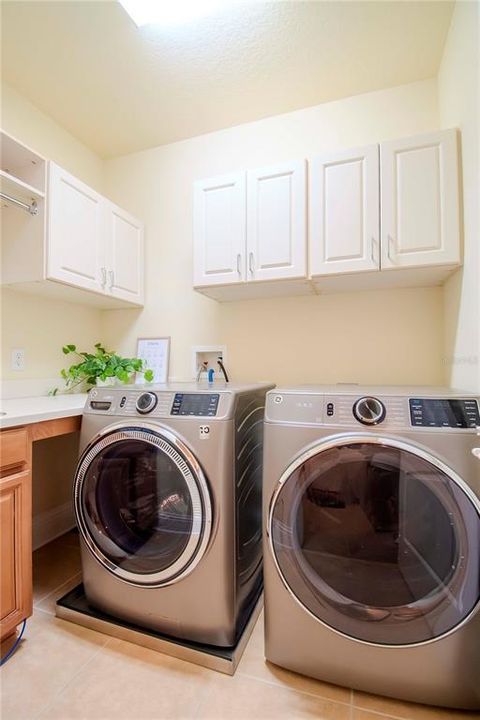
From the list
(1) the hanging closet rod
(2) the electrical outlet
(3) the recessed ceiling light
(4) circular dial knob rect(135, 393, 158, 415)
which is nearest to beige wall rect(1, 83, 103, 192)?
(1) the hanging closet rod

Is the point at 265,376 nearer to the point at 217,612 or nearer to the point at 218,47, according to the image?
the point at 217,612

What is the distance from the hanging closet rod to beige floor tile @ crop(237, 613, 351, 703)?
2.16 metres

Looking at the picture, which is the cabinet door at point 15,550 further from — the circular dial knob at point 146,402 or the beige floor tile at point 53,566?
the circular dial knob at point 146,402

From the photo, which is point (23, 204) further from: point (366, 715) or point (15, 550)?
point (366, 715)

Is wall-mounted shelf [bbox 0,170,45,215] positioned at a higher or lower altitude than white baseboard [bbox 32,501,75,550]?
higher

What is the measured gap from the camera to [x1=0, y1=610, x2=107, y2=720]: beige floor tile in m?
1.05

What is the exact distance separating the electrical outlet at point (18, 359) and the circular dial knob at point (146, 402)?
103 cm

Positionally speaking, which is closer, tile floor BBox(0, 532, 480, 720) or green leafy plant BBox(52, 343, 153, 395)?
tile floor BBox(0, 532, 480, 720)

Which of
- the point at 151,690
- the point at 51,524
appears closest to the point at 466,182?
the point at 151,690

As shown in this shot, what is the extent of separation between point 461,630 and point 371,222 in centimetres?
155

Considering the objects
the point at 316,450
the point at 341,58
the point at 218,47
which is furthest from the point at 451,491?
the point at 218,47

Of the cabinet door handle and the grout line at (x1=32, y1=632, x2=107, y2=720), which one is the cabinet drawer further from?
the cabinet door handle

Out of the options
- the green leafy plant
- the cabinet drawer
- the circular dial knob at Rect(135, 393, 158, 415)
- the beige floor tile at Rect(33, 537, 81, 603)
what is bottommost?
the beige floor tile at Rect(33, 537, 81, 603)

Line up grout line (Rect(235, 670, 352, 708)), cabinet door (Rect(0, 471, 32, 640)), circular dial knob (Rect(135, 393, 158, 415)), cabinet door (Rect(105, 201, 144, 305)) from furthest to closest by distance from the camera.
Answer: cabinet door (Rect(105, 201, 144, 305)) < circular dial knob (Rect(135, 393, 158, 415)) < cabinet door (Rect(0, 471, 32, 640)) < grout line (Rect(235, 670, 352, 708))
